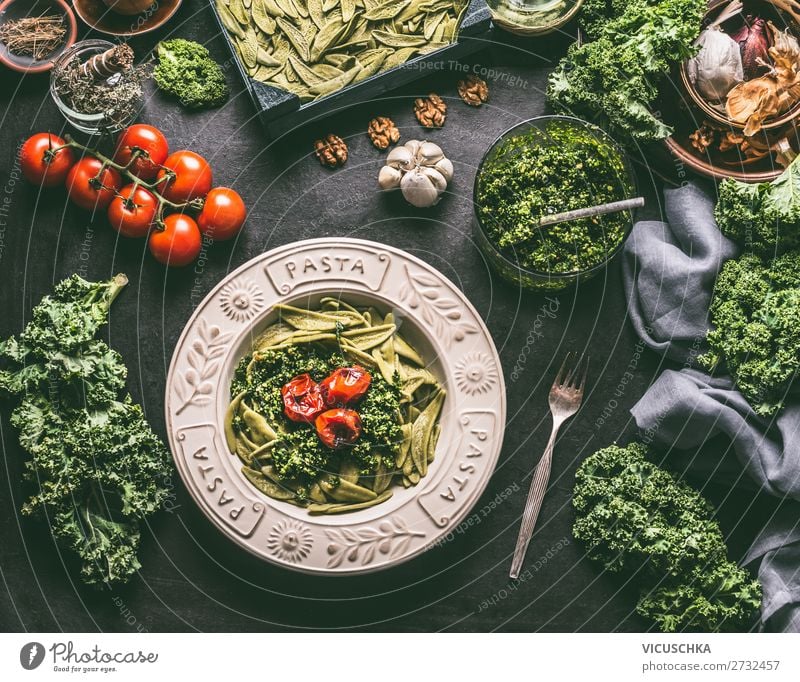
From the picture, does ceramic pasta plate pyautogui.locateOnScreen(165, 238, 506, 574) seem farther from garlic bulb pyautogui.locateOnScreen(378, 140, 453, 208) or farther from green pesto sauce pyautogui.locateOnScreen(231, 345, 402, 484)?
garlic bulb pyautogui.locateOnScreen(378, 140, 453, 208)

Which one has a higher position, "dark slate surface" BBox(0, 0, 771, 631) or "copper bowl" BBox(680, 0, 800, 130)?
"copper bowl" BBox(680, 0, 800, 130)

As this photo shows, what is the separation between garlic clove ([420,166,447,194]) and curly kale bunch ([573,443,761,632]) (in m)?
1.78

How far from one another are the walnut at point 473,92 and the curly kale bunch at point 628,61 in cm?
42

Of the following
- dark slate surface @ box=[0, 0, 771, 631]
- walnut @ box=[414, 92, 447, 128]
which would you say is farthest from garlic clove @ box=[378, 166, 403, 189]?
walnut @ box=[414, 92, 447, 128]

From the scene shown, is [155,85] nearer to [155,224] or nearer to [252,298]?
[155,224]

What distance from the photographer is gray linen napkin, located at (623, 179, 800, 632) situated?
425cm

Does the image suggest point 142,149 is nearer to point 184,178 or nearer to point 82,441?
point 184,178

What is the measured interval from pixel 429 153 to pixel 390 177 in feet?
0.88

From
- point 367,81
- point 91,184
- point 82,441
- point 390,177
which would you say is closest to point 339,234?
point 390,177

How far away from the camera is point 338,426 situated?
13.7 feet

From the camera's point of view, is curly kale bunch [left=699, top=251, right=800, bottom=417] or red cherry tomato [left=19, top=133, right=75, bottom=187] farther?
red cherry tomato [left=19, top=133, right=75, bottom=187]

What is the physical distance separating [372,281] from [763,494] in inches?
102

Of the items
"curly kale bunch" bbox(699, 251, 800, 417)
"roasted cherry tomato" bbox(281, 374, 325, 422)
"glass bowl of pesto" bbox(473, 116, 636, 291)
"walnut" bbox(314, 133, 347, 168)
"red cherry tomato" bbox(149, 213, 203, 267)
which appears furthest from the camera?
"walnut" bbox(314, 133, 347, 168)
